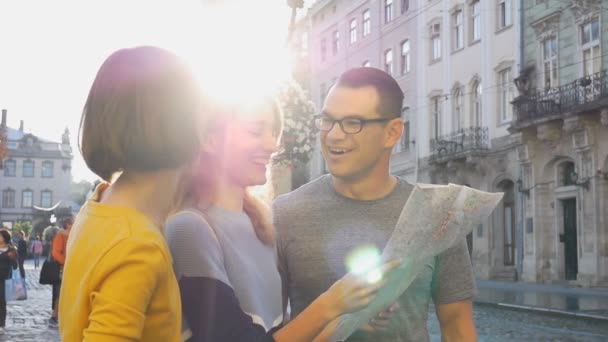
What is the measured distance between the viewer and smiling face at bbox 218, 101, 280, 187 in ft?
8.34

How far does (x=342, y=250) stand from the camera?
3.06 meters

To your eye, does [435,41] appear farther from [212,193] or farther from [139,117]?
[139,117]

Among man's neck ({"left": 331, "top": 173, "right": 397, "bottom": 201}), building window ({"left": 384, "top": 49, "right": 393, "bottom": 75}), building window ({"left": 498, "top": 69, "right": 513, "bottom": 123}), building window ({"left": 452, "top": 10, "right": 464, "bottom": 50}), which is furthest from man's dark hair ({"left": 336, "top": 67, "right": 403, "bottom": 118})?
building window ({"left": 384, "top": 49, "right": 393, "bottom": 75})

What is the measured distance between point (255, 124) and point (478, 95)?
30.5 meters

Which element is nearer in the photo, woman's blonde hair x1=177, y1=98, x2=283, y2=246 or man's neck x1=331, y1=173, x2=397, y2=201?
woman's blonde hair x1=177, y1=98, x2=283, y2=246

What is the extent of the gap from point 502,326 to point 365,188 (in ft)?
39.8

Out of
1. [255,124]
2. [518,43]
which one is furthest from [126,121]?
[518,43]

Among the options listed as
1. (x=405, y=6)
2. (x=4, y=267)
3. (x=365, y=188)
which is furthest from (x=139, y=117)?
(x=405, y=6)

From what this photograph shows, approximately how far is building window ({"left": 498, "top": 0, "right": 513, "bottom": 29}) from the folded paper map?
28676 mm

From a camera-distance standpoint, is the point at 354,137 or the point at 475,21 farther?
the point at 475,21

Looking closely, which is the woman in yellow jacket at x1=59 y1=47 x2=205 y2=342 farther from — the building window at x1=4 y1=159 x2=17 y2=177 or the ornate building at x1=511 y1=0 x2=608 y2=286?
the building window at x1=4 y1=159 x2=17 y2=177

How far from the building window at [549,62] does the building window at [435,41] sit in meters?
7.69

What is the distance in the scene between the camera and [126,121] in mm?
1933

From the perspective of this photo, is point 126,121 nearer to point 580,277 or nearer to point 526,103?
point 580,277
